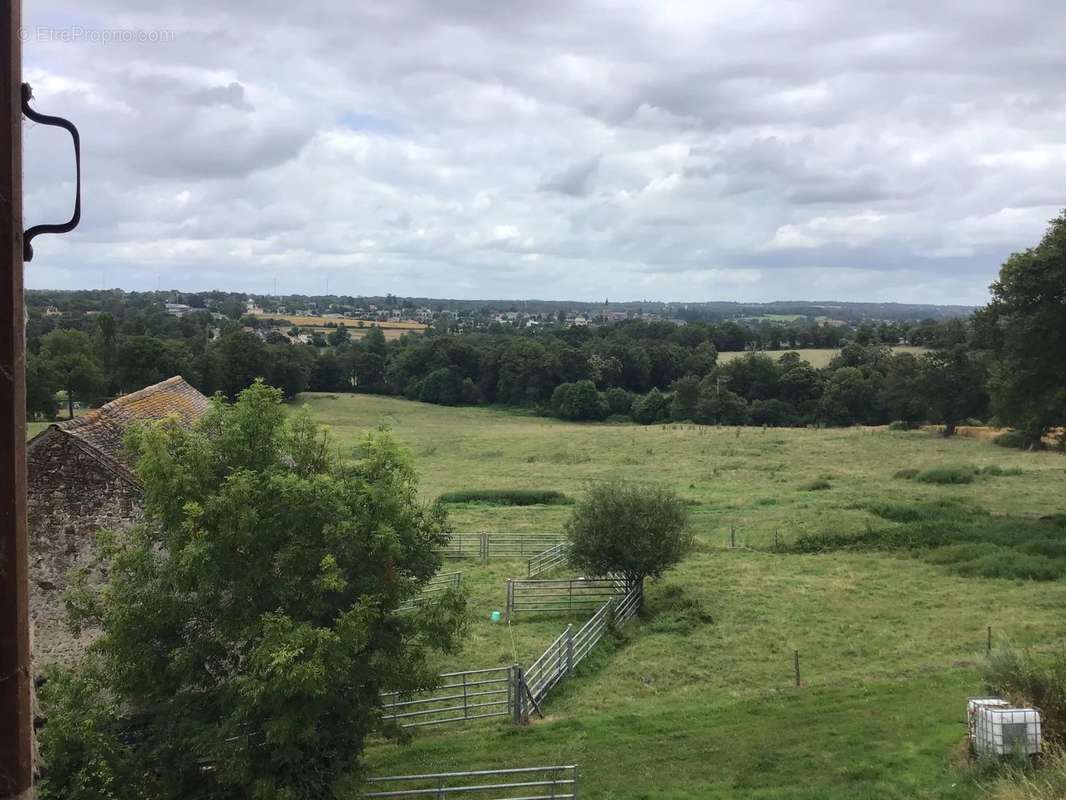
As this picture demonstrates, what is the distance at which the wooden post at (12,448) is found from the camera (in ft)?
14.0

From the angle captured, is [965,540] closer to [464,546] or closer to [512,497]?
[464,546]

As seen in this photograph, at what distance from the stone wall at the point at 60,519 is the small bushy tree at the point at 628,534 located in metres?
14.5

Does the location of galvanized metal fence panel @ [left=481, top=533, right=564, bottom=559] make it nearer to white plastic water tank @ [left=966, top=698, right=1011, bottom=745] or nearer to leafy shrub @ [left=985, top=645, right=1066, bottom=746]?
leafy shrub @ [left=985, top=645, right=1066, bottom=746]

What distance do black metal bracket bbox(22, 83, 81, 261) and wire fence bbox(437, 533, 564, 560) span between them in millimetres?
29248

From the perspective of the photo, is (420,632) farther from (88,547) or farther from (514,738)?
(88,547)

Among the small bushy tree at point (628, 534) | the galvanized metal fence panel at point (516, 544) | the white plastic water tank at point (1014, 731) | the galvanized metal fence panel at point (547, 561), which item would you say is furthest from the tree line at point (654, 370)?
the white plastic water tank at point (1014, 731)

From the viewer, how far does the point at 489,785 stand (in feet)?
46.6

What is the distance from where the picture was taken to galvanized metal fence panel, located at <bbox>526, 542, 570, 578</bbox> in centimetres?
3045

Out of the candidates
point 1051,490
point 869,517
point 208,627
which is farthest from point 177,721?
point 1051,490

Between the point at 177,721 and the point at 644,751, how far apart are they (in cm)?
843

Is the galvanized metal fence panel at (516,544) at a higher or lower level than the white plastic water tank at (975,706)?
lower

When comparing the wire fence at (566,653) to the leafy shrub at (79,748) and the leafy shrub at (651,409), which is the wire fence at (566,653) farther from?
the leafy shrub at (651,409)

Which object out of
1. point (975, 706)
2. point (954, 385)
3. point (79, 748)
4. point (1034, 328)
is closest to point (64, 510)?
point (79, 748)

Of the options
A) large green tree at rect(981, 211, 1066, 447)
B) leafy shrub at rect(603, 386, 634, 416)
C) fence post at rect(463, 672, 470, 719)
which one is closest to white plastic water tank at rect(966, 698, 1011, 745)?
fence post at rect(463, 672, 470, 719)
